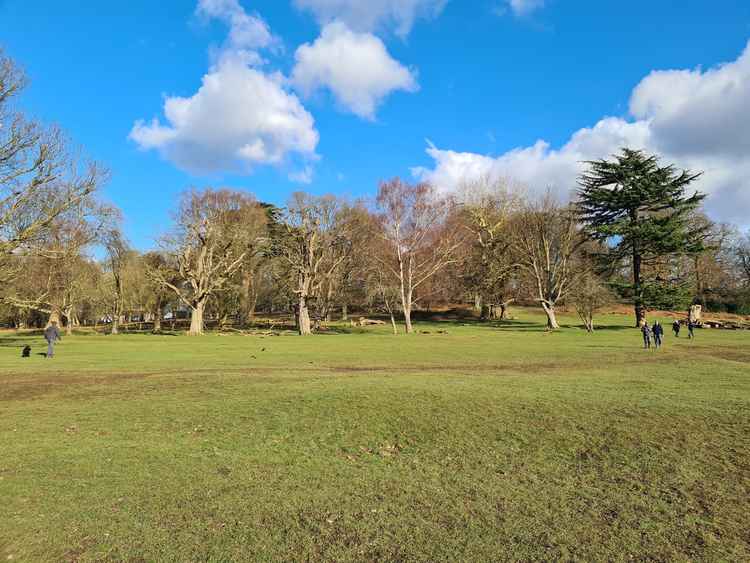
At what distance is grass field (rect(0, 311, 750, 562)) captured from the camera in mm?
6410

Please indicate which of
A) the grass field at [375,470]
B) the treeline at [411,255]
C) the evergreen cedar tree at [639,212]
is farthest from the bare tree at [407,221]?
the grass field at [375,470]

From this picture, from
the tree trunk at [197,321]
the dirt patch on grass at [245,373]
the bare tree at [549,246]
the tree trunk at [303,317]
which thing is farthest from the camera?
the bare tree at [549,246]

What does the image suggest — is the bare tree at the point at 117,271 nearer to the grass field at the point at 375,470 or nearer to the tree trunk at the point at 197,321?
the tree trunk at the point at 197,321

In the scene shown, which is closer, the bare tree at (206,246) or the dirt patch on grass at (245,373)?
the dirt patch on grass at (245,373)

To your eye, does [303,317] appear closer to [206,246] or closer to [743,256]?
[206,246]

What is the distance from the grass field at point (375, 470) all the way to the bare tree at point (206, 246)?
3868 centimetres

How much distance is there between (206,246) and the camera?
56094 mm

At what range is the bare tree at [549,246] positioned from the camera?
61031mm

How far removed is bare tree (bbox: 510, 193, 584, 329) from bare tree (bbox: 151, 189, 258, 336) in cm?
3539

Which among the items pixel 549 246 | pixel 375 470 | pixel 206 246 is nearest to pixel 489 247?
pixel 549 246

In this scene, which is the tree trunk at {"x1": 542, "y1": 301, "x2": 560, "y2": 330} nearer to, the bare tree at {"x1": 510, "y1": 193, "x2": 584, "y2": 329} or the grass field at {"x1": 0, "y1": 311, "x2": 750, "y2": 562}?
the bare tree at {"x1": 510, "y1": 193, "x2": 584, "y2": 329}

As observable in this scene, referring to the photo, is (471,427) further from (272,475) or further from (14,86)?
(14,86)

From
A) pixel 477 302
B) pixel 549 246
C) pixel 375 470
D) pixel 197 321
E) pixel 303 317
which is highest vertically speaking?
pixel 549 246

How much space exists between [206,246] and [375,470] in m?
51.2
